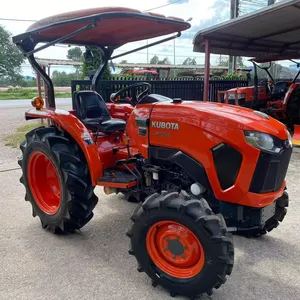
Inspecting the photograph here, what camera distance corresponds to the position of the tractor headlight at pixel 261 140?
7.14ft

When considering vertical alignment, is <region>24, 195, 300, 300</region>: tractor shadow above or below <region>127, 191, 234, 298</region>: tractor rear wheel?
below

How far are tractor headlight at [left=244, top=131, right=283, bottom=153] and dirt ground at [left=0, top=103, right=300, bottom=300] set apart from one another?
975 mm

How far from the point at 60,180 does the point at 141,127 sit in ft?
2.90

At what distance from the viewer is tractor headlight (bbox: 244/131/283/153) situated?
2.18 meters

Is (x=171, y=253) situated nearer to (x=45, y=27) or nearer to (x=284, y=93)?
(x=45, y=27)

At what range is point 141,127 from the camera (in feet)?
8.86

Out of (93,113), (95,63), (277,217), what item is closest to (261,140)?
(277,217)

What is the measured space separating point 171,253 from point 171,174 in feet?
2.13

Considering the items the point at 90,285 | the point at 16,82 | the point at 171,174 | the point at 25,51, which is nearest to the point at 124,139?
the point at 171,174

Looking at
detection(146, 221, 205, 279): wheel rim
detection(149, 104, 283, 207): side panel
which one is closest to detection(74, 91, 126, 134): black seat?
detection(149, 104, 283, 207): side panel

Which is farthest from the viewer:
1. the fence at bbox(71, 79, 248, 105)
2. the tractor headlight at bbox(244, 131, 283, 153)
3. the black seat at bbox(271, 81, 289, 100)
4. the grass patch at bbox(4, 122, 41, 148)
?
the black seat at bbox(271, 81, 289, 100)

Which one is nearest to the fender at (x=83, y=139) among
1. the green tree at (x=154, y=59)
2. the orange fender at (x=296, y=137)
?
the orange fender at (x=296, y=137)

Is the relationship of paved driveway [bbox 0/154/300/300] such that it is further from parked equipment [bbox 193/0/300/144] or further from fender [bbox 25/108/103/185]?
parked equipment [bbox 193/0/300/144]

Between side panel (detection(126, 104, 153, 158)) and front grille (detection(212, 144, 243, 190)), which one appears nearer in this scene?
front grille (detection(212, 144, 243, 190))
